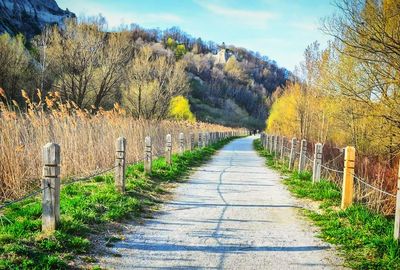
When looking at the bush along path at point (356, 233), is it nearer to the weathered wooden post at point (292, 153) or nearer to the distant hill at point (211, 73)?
the weathered wooden post at point (292, 153)

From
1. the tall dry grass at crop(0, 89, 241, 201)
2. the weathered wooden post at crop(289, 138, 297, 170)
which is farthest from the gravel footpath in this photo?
the weathered wooden post at crop(289, 138, 297, 170)

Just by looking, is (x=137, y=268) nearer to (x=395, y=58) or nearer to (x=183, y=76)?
(x=395, y=58)

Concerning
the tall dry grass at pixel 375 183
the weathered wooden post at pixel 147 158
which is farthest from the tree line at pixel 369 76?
the weathered wooden post at pixel 147 158

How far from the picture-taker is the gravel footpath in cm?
514

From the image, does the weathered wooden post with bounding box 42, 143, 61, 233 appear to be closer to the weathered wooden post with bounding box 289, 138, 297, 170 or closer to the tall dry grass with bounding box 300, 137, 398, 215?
the tall dry grass with bounding box 300, 137, 398, 215

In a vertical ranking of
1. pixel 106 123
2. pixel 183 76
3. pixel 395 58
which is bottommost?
pixel 106 123

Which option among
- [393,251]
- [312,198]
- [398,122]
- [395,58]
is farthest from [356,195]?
[393,251]

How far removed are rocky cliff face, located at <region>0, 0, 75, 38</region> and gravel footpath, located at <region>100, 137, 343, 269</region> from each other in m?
66.6

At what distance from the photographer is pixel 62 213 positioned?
21.5ft

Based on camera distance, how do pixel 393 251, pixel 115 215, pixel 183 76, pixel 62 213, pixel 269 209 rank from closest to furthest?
1. pixel 393 251
2. pixel 62 213
3. pixel 115 215
4. pixel 269 209
5. pixel 183 76

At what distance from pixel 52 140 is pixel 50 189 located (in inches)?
225

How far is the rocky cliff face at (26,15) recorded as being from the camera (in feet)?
254

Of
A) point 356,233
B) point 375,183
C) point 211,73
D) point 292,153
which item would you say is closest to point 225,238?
point 356,233

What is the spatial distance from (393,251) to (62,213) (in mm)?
5112
